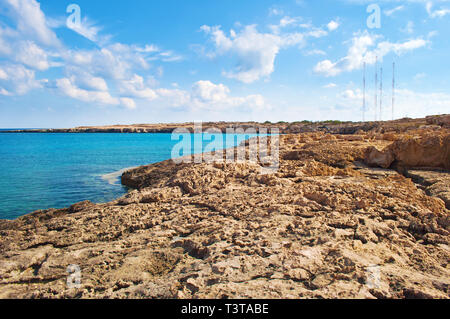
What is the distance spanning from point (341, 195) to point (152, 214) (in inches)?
151

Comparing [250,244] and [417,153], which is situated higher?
[417,153]

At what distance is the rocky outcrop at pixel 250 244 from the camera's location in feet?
9.27

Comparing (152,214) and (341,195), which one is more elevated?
(341,195)

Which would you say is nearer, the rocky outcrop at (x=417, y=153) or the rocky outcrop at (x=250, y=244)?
the rocky outcrop at (x=250, y=244)

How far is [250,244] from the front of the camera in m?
3.68

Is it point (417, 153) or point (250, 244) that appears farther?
point (417, 153)

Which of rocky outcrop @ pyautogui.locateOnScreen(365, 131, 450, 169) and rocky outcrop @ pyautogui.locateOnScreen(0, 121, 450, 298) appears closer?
rocky outcrop @ pyautogui.locateOnScreen(0, 121, 450, 298)

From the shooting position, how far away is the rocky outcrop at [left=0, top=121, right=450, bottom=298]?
283cm

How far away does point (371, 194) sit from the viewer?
502cm

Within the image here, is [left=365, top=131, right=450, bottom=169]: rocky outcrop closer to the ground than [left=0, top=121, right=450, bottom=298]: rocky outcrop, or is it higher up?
higher up
